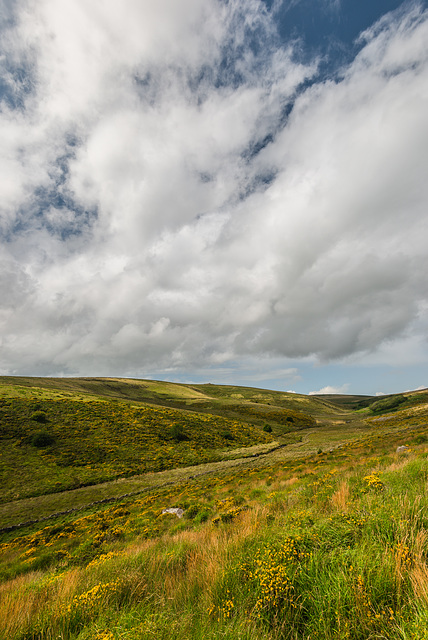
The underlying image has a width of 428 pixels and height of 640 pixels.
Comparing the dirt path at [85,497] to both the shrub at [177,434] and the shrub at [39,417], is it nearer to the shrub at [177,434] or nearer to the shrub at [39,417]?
the shrub at [177,434]

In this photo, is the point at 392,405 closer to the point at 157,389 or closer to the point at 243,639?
the point at 157,389

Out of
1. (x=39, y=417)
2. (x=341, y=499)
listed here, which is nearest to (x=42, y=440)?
(x=39, y=417)

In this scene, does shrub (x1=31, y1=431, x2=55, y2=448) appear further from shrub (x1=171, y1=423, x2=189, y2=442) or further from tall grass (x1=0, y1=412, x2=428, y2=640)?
tall grass (x1=0, y1=412, x2=428, y2=640)

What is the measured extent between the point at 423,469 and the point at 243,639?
865 centimetres

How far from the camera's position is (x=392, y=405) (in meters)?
144

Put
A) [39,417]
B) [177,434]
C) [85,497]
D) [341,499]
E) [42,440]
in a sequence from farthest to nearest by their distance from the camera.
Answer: [177,434]
[39,417]
[42,440]
[85,497]
[341,499]

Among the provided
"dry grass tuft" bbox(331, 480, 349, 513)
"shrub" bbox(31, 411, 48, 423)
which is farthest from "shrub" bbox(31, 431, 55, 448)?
"dry grass tuft" bbox(331, 480, 349, 513)

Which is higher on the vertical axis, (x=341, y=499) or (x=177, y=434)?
(x=341, y=499)

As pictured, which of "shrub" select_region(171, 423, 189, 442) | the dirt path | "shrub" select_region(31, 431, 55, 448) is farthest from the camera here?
"shrub" select_region(171, 423, 189, 442)

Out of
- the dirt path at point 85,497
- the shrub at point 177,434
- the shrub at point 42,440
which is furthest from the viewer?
the shrub at point 177,434

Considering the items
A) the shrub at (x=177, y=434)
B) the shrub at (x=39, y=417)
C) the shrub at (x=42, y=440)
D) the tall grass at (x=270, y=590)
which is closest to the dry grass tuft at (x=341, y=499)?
the tall grass at (x=270, y=590)

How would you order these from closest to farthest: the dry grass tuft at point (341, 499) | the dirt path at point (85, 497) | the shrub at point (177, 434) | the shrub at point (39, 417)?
the dry grass tuft at point (341, 499)
the dirt path at point (85, 497)
the shrub at point (39, 417)
the shrub at point (177, 434)

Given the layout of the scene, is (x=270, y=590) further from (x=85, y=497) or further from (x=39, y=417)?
(x=39, y=417)

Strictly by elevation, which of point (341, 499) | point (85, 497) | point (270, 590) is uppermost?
point (270, 590)
